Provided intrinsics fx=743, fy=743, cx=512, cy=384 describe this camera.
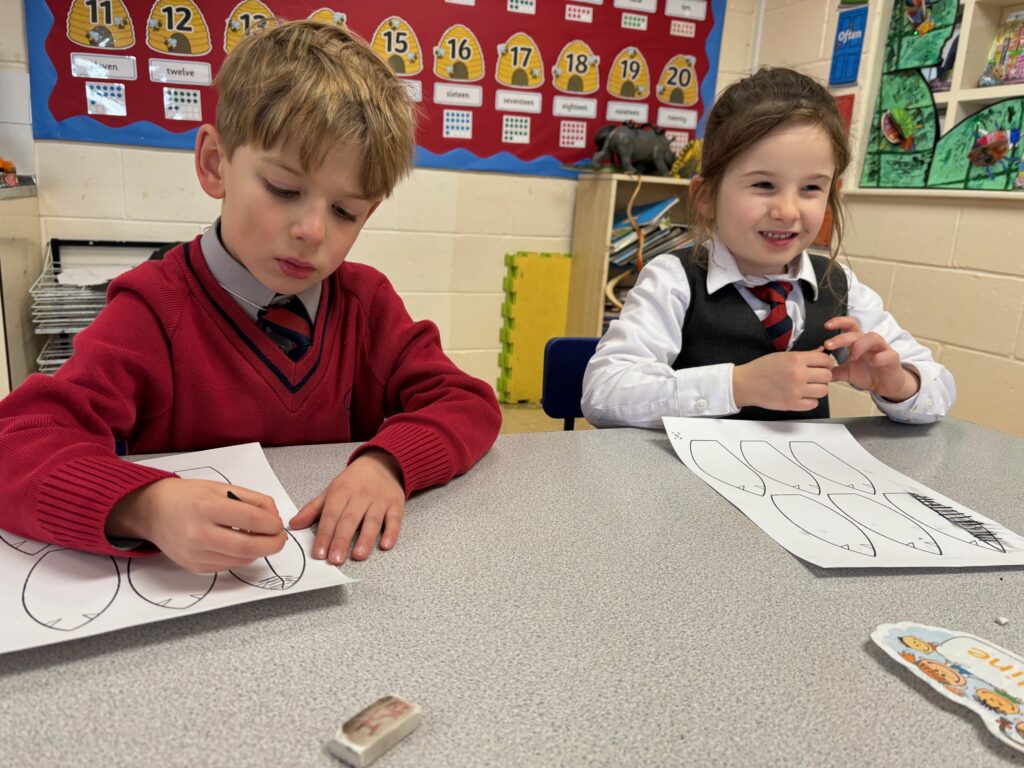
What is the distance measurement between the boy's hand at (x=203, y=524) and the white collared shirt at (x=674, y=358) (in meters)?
0.56

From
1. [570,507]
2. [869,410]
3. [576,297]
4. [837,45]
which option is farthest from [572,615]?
[837,45]

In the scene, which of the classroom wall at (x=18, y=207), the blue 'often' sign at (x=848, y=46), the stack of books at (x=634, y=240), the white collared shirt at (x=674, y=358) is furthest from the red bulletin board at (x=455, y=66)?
the white collared shirt at (x=674, y=358)

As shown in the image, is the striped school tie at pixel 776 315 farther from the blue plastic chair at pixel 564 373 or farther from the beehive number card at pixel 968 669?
the beehive number card at pixel 968 669

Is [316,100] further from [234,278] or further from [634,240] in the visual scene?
[634,240]

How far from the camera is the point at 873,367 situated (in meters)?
0.93

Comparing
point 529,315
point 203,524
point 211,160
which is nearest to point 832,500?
point 203,524

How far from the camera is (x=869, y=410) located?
89.1 inches

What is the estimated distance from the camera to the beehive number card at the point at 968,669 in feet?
1.24

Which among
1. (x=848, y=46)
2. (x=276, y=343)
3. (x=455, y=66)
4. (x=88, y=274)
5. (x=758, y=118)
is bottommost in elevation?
(x=88, y=274)

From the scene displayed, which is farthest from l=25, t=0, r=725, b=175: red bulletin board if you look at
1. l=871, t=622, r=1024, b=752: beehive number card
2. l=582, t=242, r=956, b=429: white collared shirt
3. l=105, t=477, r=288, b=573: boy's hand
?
l=871, t=622, r=1024, b=752: beehive number card

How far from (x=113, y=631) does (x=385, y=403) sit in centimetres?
55

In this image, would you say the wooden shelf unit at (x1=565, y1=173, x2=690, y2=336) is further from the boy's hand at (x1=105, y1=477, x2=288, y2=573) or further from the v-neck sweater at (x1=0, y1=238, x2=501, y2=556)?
the boy's hand at (x1=105, y1=477, x2=288, y2=573)

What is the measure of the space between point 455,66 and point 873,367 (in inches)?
76.1

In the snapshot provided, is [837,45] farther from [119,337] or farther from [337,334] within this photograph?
[119,337]
